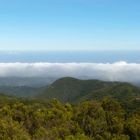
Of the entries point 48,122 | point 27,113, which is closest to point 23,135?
point 48,122

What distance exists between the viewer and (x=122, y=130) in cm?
10906

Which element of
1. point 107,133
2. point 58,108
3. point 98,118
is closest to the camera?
point 107,133

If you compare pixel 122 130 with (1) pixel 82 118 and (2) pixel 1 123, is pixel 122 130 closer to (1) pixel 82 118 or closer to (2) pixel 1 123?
(1) pixel 82 118

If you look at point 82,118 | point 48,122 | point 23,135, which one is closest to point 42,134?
point 23,135

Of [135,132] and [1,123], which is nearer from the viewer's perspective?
[1,123]

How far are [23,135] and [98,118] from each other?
117 feet

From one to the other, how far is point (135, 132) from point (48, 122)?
83.7ft

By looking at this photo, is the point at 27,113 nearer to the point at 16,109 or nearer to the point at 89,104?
the point at 16,109

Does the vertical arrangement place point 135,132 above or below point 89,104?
below

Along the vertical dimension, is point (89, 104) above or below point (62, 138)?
above

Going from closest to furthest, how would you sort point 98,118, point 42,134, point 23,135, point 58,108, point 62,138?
point 23,135 → point 42,134 → point 62,138 → point 98,118 → point 58,108

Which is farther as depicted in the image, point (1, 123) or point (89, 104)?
point (89, 104)

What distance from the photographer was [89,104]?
11419cm

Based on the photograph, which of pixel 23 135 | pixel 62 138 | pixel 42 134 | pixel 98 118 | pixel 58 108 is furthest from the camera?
pixel 58 108
